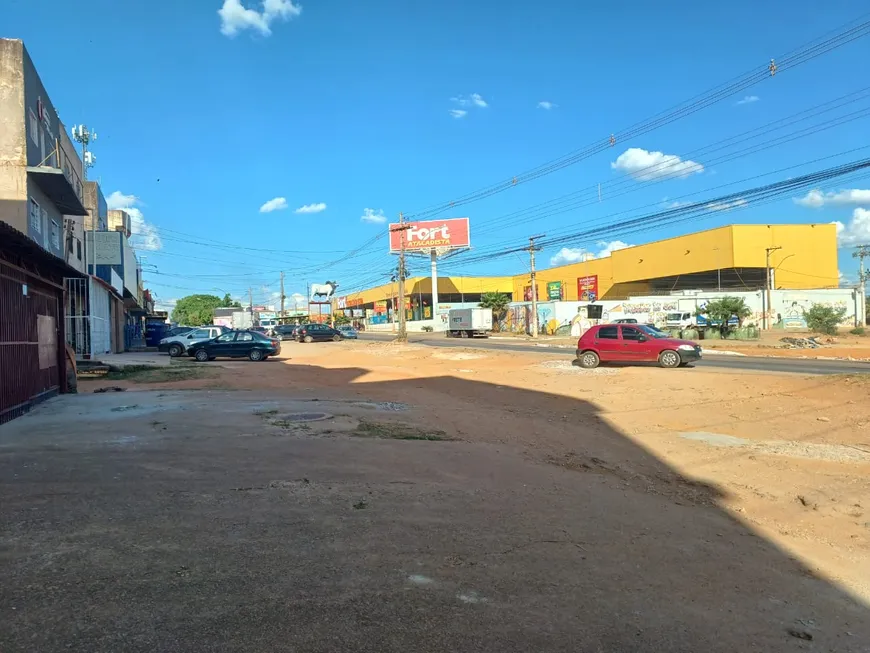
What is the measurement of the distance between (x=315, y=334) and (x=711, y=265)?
1594 inches

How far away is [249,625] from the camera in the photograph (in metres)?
3.18

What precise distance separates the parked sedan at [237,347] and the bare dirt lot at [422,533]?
18.6 m

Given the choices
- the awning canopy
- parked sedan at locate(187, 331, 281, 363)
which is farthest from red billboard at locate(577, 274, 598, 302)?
the awning canopy

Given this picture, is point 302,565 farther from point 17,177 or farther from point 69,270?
point 17,177

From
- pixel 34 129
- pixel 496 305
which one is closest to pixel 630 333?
pixel 34 129

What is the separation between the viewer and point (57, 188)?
23359mm

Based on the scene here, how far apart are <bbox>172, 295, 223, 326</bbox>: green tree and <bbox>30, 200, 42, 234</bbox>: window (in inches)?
3879

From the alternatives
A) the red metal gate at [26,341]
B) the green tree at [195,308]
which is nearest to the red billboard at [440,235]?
the green tree at [195,308]

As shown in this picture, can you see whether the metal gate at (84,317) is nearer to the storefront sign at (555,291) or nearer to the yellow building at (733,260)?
the yellow building at (733,260)

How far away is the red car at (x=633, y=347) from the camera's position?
2169 cm

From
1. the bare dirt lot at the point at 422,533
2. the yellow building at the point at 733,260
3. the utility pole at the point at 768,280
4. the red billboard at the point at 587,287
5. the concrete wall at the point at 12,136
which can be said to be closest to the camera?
the bare dirt lot at the point at 422,533

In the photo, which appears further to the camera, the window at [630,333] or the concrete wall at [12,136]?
the window at [630,333]

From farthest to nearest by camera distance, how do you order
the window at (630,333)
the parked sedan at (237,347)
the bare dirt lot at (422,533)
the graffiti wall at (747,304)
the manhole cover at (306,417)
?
the graffiti wall at (747,304) < the parked sedan at (237,347) < the window at (630,333) < the manhole cover at (306,417) < the bare dirt lot at (422,533)

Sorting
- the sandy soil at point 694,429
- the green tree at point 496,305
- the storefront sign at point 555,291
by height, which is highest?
the storefront sign at point 555,291
